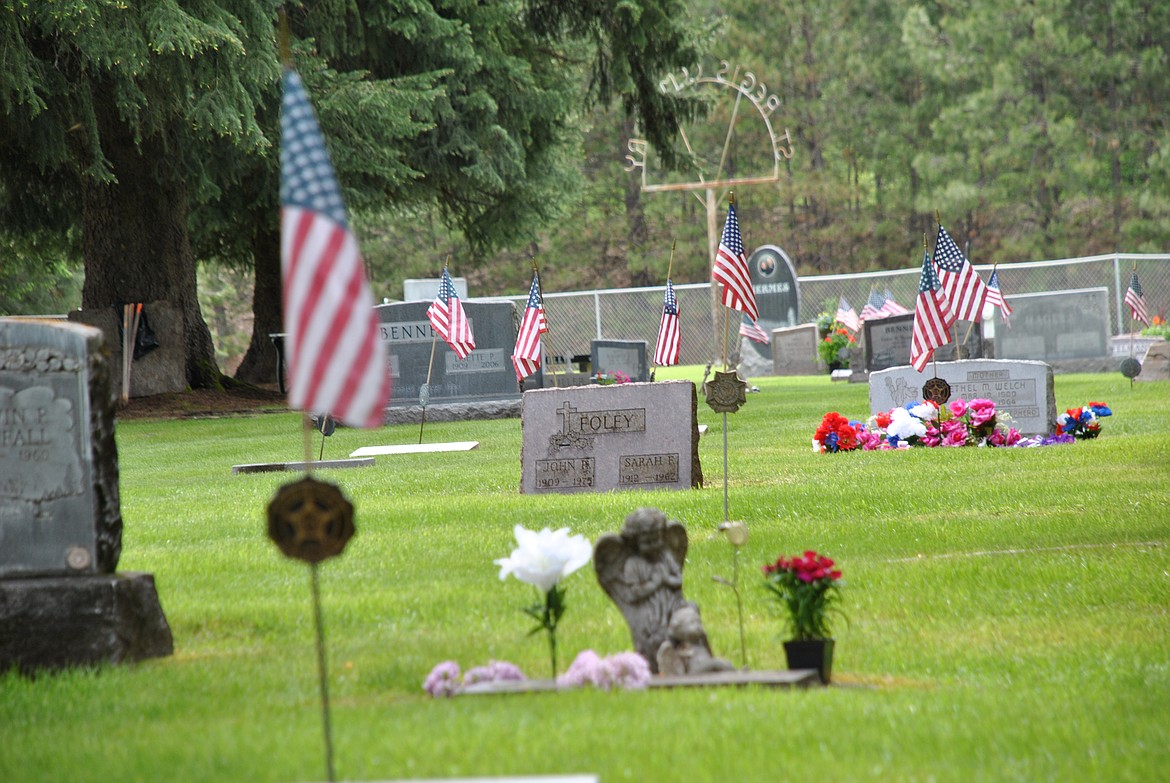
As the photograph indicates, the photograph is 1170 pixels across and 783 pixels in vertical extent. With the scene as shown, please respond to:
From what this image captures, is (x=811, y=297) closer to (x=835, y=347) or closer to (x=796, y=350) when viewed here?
(x=796, y=350)

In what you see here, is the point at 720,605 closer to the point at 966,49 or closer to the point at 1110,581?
the point at 1110,581

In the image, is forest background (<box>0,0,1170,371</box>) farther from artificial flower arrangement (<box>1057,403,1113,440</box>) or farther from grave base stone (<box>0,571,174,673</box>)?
grave base stone (<box>0,571,174,673</box>)

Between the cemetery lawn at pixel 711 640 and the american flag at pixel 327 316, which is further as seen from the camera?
the cemetery lawn at pixel 711 640

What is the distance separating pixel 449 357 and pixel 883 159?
3363 cm

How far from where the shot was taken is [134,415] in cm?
2427

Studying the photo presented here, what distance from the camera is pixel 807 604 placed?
5.48 metres

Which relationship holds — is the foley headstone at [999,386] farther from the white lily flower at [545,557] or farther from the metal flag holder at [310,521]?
the metal flag holder at [310,521]

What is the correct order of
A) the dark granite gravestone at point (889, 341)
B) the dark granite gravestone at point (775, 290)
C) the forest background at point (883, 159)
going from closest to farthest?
the dark granite gravestone at point (889, 341) → the dark granite gravestone at point (775, 290) → the forest background at point (883, 159)

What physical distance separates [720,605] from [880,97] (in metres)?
50.1

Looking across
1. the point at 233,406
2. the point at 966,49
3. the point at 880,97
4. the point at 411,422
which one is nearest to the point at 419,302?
the point at 411,422

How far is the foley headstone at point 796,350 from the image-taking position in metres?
37.9

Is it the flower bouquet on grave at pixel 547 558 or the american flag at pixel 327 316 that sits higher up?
the american flag at pixel 327 316

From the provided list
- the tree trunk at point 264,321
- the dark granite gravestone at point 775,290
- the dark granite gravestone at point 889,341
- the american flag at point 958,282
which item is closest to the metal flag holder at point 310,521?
the american flag at point 958,282

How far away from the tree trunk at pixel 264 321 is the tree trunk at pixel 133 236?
17.9 ft
